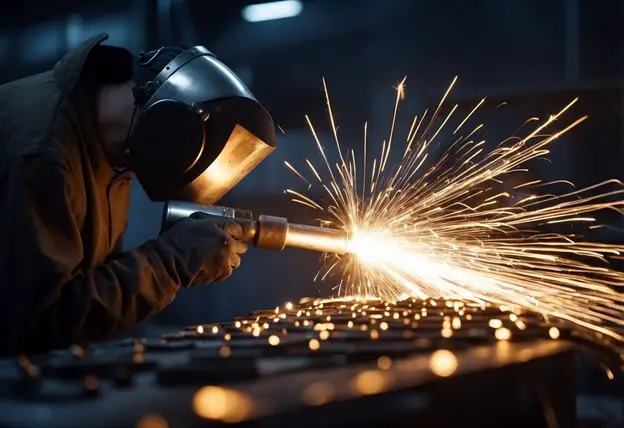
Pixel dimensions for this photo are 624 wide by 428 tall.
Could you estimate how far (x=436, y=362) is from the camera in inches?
36.9

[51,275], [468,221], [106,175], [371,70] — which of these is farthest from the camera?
[371,70]

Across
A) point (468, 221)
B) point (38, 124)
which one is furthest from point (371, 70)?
point (38, 124)

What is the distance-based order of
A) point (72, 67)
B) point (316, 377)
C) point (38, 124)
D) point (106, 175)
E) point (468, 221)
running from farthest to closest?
point (468, 221)
point (106, 175)
point (72, 67)
point (38, 124)
point (316, 377)

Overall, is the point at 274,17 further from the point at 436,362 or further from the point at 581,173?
the point at 436,362

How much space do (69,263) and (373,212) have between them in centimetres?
122

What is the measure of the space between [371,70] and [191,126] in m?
1.16

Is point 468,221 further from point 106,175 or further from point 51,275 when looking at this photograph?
point 51,275

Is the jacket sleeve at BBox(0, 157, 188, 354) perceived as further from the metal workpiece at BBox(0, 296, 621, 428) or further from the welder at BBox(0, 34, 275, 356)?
the metal workpiece at BBox(0, 296, 621, 428)

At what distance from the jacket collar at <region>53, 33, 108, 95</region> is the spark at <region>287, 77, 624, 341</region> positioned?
873 mm

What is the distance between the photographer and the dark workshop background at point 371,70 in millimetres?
2541

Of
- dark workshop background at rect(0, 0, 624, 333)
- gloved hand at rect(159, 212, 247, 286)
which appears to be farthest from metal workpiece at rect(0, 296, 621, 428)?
dark workshop background at rect(0, 0, 624, 333)

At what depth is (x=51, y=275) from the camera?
5.07ft

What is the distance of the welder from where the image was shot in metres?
1.57

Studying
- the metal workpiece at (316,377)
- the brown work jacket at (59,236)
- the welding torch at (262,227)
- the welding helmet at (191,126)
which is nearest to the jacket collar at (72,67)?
the brown work jacket at (59,236)
